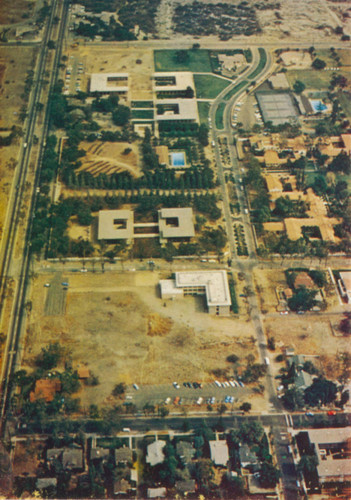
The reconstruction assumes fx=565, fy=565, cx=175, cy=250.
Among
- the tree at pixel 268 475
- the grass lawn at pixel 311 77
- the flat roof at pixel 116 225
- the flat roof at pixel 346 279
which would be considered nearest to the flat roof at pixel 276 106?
the grass lawn at pixel 311 77

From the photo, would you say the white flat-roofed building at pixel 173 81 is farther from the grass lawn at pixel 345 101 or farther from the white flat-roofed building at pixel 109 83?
the grass lawn at pixel 345 101

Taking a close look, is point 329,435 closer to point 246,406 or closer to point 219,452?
point 246,406

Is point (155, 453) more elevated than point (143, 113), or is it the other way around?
point (143, 113)

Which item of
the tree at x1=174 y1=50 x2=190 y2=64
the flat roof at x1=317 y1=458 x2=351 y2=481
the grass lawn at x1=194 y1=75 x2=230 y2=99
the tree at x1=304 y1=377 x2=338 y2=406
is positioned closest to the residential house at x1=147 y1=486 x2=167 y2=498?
the flat roof at x1=317 y1=458 x2=351 y2=481

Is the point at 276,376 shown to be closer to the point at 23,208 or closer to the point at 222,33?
the point at 23,208

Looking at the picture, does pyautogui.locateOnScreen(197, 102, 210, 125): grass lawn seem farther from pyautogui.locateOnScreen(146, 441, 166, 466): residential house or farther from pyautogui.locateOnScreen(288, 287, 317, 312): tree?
pyautogui.locateOnScreen(146, 441, 166, 466): residential house

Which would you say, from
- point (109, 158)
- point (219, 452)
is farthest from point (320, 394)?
point (109, 158)
